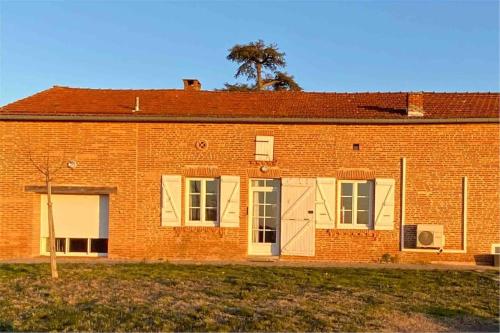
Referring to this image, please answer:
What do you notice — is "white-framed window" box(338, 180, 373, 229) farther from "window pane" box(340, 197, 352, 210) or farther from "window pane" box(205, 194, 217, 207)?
"window pane" box(205, 194, 217, 207)

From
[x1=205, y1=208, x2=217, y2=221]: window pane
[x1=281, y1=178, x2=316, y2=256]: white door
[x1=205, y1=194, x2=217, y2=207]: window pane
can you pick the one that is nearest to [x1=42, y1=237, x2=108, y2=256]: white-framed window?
[x1=205, y1=208, x2=217, y2=221]: window pane

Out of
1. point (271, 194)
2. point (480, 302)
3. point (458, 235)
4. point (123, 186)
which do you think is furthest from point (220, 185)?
point (480, 302)

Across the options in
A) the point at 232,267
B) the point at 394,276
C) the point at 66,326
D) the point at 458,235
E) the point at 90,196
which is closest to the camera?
the point at 66,326

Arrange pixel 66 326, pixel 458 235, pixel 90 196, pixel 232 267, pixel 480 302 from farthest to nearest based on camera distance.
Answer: pixel 90 196 → pixel 458 235 → pixel 232 267 → pixel 480 302 → pixel 66 326

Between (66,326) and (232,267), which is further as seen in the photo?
(232,267)

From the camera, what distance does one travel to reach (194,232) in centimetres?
1470

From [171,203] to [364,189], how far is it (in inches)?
205

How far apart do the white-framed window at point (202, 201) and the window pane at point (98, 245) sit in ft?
7.95

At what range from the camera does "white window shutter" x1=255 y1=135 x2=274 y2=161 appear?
14.7m

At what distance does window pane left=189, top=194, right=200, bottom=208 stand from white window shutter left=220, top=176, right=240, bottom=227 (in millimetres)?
766

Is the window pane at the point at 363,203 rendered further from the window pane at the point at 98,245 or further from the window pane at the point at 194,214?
the window pane at the point at 98,245

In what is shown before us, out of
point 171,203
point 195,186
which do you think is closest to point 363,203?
point 195,186

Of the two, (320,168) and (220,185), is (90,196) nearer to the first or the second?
(220,185)

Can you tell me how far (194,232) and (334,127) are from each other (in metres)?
4.70
